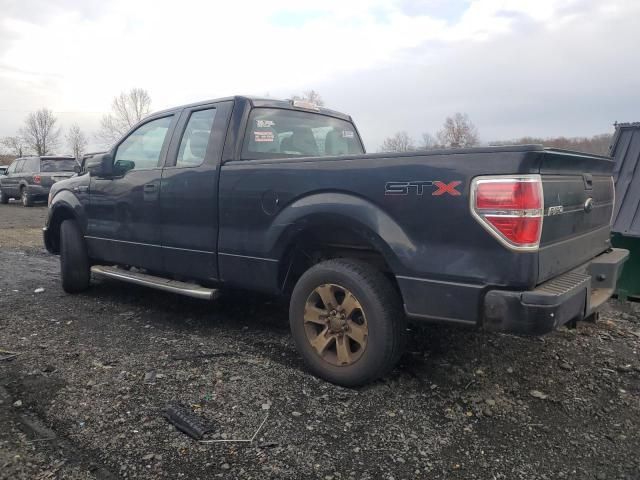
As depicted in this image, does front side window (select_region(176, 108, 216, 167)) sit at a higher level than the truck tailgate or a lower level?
higher

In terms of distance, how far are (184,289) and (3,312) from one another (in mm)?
2106

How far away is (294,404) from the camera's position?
3107mm

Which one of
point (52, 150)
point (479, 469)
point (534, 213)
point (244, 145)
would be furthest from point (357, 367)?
point (52, 150)

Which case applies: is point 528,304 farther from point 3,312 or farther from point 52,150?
point 52,150

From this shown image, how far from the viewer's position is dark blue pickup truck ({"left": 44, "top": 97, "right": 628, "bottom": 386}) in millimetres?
2650

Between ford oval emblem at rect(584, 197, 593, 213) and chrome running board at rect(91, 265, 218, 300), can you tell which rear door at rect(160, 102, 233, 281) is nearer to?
chrome running board at rect(91, 265, 218, 300)

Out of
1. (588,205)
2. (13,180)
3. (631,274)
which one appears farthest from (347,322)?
(13,180)

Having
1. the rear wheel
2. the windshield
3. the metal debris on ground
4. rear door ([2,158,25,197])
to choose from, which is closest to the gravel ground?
the metal debris on ground

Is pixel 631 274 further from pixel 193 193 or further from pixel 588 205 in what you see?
pixel 193 193

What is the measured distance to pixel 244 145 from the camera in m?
4.12

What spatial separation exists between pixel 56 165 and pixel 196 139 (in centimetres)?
1608

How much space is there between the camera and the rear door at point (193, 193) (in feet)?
13.4

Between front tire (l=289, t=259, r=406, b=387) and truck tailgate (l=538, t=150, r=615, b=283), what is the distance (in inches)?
36.1

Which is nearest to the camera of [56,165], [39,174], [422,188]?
[422,188]
